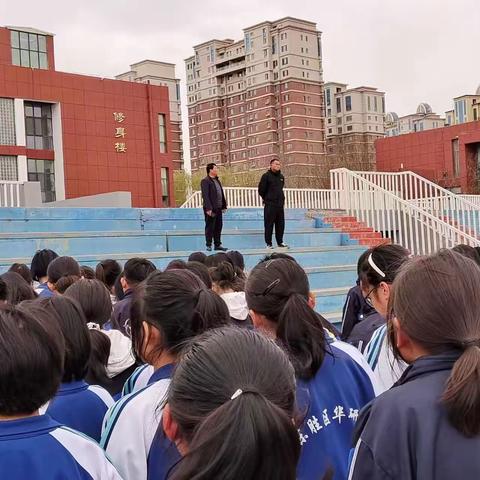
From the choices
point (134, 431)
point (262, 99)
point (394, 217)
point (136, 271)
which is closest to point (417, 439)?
point (134, 431)

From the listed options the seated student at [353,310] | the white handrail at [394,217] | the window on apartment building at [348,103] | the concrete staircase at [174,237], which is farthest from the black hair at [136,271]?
the window on apartment building at [348,103]

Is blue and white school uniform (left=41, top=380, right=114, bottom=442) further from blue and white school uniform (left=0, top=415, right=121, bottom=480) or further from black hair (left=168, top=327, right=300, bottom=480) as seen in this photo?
black hair (left=168, top=327, right=300, bottom=480)

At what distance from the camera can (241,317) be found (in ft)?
11.5

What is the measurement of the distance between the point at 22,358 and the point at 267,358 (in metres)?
0.59

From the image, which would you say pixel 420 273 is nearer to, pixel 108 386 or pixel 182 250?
pixel 108 386

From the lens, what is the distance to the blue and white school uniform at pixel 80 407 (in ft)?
6.67

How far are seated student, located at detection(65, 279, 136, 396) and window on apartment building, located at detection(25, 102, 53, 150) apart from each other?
27858 millimetres

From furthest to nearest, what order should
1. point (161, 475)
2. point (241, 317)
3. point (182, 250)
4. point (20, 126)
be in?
point (20, 126)
point (182, 250)
point (241, 317)
point (161, 475)

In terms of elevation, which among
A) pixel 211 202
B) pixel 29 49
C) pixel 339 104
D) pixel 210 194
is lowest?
pixel 211 202

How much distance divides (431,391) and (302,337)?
692 millimetres

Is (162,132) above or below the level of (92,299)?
above

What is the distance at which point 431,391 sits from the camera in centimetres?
135

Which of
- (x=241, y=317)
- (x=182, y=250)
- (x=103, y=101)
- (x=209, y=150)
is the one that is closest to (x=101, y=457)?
(x=241, y=317)

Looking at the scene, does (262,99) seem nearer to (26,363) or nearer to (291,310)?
(291,310)
